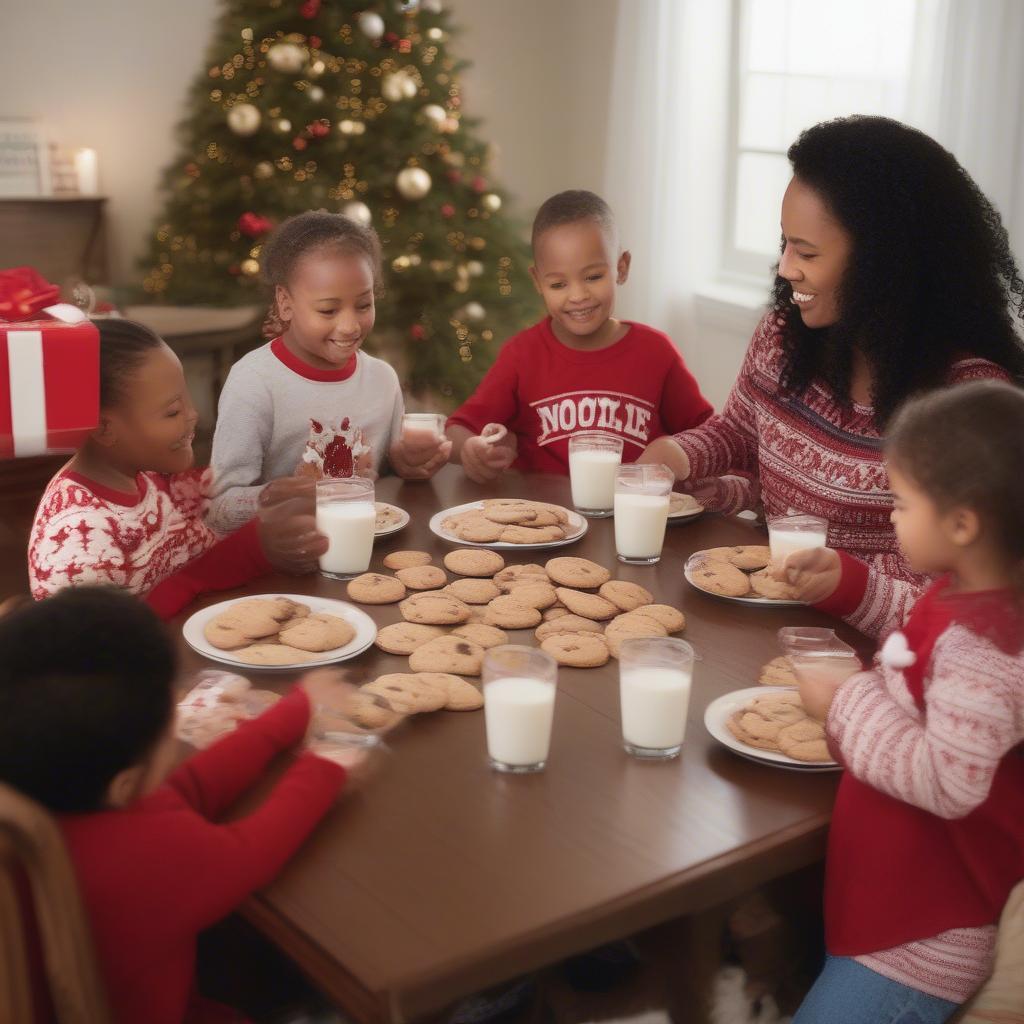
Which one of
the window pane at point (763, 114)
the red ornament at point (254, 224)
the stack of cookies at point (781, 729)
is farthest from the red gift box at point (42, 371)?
the window pane at point (763, 114)

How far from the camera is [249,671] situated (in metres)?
1.59

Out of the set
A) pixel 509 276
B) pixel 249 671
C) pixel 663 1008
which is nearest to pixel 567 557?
pixel 249 671

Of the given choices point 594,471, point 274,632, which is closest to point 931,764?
point 274,632

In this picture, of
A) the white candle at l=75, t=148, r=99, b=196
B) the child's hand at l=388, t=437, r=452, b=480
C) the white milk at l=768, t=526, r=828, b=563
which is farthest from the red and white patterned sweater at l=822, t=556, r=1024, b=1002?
the white candle at l=75, t=148, r=99, b=196

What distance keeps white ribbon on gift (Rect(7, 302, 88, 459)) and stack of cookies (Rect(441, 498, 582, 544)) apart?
70 centimetres

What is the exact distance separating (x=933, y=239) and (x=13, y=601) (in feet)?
4.99

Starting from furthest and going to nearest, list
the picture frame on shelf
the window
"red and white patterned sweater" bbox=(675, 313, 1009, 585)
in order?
the picture frame on shelf < the window < "red and white patterned sweater" bbox=(675, 313, 1009, 585)

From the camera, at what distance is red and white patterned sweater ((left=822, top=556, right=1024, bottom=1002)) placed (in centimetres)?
127

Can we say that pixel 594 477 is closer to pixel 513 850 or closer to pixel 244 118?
pixel 513 850

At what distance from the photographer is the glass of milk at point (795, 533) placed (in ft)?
6.28

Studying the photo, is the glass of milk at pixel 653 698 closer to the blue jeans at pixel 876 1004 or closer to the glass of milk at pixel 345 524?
the blue jeans at pixel 876 1004

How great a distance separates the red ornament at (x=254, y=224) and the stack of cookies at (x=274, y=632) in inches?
130

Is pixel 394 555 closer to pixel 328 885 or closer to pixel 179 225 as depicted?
pixel 328 885

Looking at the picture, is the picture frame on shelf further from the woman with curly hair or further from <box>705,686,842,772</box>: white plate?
<box>705,686,842,772</box>: white plate
